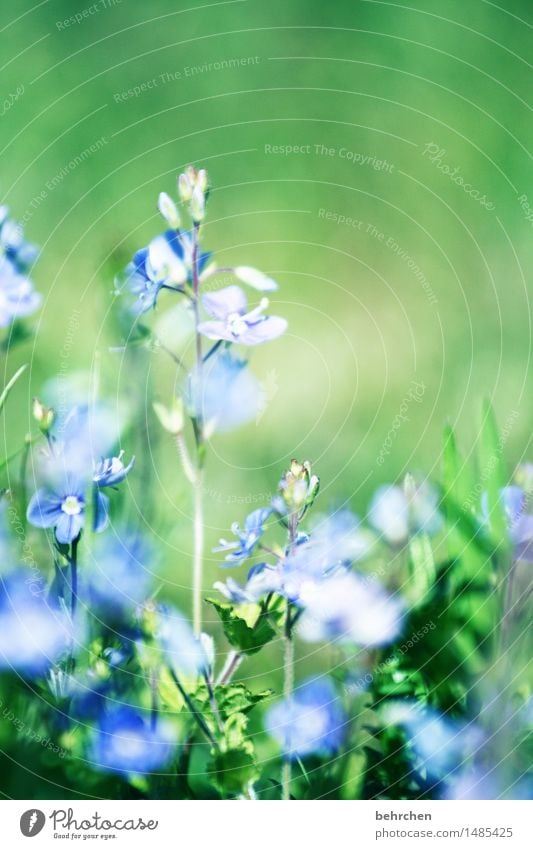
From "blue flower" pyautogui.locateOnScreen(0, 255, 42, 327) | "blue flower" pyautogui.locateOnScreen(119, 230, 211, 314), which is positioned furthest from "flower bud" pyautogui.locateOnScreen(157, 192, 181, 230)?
"blue flower" pyautogui.locateOnScreen(0, 255, 42, 327)

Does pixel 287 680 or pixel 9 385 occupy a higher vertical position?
pixel 9 385

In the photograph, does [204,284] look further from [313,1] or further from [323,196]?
[313,1]

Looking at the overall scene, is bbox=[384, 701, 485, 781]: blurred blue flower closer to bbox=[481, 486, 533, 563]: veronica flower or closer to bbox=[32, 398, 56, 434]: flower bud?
Result: bbox=[481, 486, 533, 563]: veronica flower

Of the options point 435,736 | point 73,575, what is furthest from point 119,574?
point 435,736

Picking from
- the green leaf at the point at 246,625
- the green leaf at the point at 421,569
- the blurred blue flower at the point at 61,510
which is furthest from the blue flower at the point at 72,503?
the green leaf at the point at 421,569

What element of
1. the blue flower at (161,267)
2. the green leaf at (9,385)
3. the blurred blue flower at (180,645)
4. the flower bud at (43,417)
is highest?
the blue flower at (161,267)

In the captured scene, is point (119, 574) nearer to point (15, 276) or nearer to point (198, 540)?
point (198, 540)

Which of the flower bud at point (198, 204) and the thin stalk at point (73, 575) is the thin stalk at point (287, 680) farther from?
the flower bud at point (198, 204)
